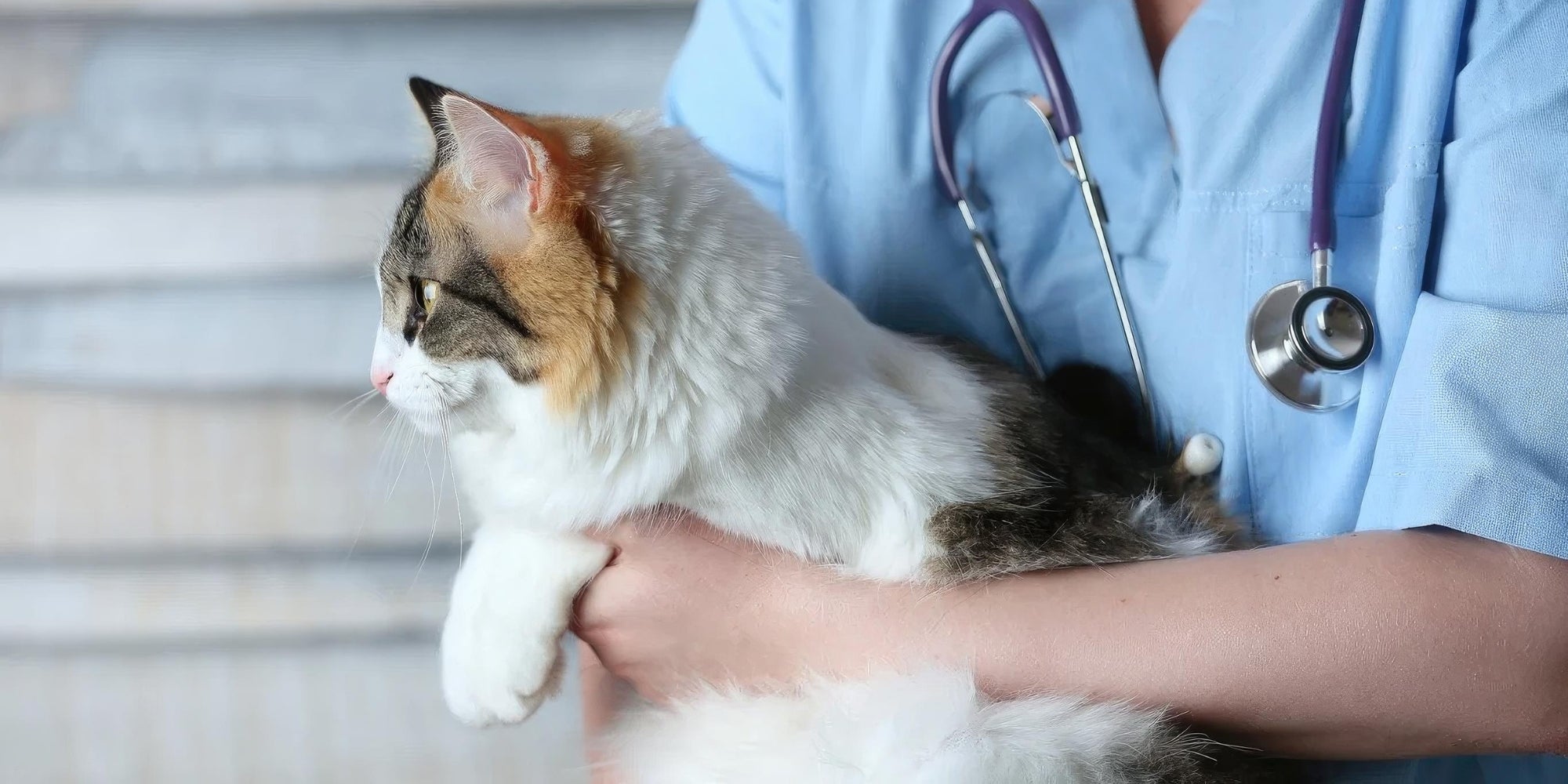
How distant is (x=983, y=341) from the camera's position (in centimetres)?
96

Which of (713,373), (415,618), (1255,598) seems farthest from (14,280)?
(1255,598)

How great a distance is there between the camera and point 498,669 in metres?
0.72

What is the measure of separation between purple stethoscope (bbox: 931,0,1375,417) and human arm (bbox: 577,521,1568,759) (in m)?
0.13

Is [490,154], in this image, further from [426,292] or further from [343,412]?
[343,412]

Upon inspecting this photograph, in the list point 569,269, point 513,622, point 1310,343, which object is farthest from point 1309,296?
point 513,622

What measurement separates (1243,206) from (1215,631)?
35cm

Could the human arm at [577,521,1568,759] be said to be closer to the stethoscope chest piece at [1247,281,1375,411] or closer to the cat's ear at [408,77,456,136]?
the stethoscope chest piece at [1247,281,1375,411]

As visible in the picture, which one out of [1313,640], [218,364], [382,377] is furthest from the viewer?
[218,364]

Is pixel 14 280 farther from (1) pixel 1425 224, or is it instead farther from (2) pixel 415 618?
(1) pixel 1425 224

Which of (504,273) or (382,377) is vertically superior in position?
(504,273)

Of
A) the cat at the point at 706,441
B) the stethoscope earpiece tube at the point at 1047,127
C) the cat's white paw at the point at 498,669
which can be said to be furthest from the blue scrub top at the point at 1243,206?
the cat's white paw at the point at 498,669

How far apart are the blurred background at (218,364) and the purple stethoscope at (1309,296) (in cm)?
49

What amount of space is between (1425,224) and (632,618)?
0.68 m

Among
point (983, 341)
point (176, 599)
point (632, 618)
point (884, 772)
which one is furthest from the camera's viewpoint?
point (176, 599)
